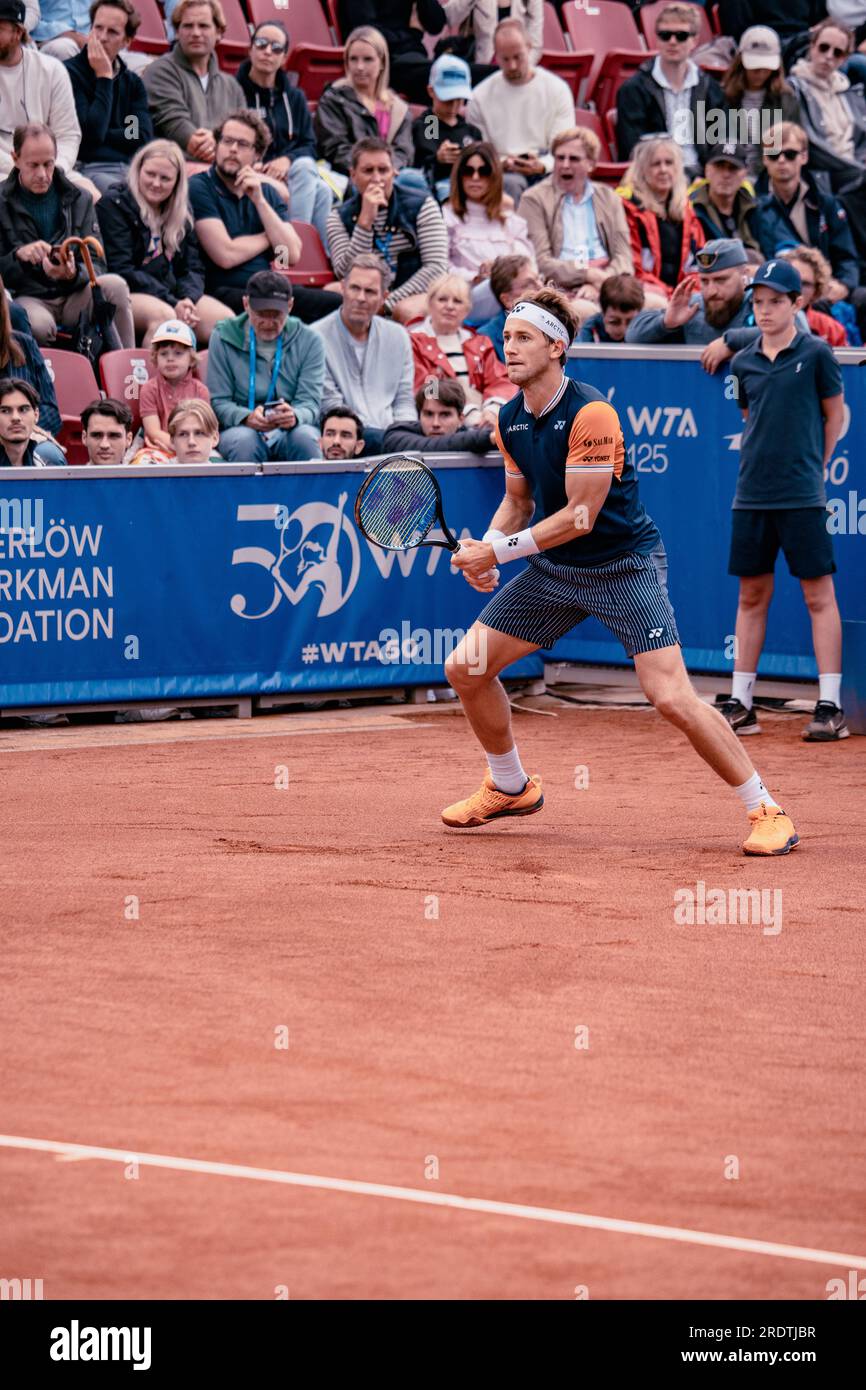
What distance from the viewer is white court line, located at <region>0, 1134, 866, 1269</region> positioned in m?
4.47

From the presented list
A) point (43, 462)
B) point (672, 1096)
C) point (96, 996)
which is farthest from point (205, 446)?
point (672, 1096)

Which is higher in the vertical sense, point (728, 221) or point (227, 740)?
point (728, 221)

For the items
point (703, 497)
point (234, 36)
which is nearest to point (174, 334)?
point (703, 497)

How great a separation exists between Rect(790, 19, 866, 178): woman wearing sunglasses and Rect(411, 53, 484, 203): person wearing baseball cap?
3.12 metres

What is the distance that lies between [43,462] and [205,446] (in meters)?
0.95

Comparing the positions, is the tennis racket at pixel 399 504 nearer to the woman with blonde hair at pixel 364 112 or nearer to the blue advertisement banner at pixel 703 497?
the blue advertisement banner at pixel 703 497

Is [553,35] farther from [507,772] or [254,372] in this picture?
[507,772]

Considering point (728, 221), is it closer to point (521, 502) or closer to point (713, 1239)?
point (521, 502)

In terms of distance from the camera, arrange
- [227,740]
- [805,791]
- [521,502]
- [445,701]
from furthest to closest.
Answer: [445,701]
[227,740]
[805,791]
[521,502]

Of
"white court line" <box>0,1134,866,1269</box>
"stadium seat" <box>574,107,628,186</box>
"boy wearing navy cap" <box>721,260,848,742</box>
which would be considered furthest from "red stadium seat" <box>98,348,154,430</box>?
"white court line" <box>0,1134,866,1269</box>

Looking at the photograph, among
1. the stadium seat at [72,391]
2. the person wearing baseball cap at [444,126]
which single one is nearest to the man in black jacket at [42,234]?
the stadium seat at [72,391]

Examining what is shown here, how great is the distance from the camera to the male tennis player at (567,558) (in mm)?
8180

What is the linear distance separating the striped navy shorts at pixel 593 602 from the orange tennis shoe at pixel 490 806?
681 millimetres
